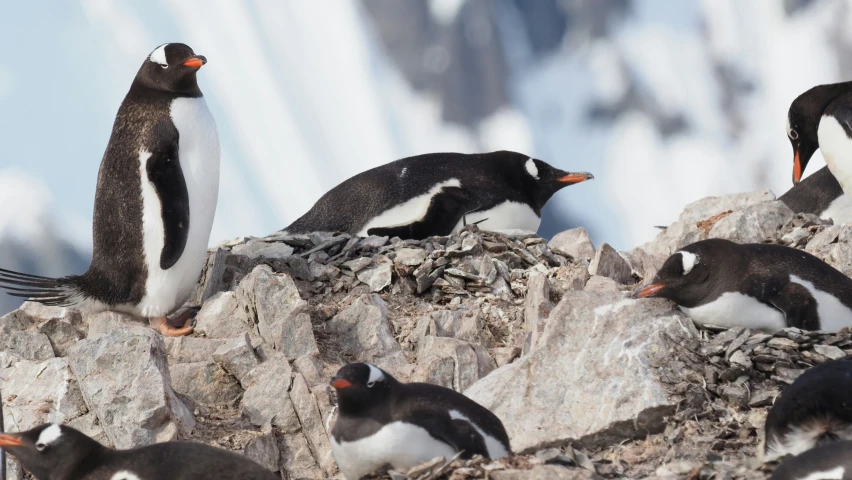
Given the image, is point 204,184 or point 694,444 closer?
point 694,444

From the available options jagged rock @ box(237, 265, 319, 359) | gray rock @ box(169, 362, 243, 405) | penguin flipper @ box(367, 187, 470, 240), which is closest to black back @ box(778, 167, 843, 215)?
penguin flipper @ box(367, 187, 470, 240)

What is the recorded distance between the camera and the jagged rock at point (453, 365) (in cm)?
643

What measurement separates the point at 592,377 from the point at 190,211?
373 centimetres

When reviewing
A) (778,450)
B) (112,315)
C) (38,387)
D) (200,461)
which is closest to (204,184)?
(112,315)

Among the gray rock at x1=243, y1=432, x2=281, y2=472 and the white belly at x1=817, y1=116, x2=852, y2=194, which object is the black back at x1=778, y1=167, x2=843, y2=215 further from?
the gray rock at x1=243, y1=432, x2=281, y2=472

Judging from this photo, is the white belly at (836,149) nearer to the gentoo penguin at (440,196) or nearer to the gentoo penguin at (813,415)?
the gentoo penguin at (440,196)

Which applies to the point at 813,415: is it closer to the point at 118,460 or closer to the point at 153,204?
the point at 118,460

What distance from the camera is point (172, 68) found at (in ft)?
25.9

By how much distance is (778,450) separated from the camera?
174 inches

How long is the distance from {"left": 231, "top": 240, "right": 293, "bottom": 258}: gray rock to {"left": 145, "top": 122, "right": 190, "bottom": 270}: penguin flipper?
1.02 m

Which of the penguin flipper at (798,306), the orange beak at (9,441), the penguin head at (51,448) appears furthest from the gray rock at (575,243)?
the orange beak at (9,441)

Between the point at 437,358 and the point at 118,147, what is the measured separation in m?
3.21

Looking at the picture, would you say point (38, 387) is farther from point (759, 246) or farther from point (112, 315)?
point (759, 246)

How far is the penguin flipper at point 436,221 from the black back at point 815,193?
378cm
